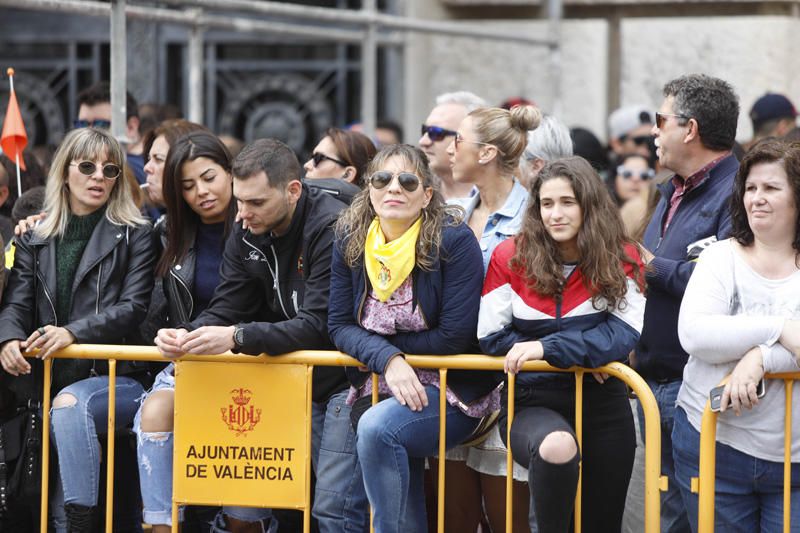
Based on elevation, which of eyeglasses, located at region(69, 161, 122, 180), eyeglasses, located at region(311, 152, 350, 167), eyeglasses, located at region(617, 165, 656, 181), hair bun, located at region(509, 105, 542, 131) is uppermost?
hair bun, located at region(509, 105, 542, 131)

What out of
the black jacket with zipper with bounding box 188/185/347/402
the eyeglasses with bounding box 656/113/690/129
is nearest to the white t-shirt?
the eyeglasses with bounding box 656/113/690/129

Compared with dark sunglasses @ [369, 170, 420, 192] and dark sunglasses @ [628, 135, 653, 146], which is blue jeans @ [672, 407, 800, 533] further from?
dark sunglasses @ [628, 135, 653, 146]

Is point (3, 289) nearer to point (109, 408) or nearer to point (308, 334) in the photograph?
point (109, 408)

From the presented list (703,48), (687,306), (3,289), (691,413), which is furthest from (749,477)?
(703,48)

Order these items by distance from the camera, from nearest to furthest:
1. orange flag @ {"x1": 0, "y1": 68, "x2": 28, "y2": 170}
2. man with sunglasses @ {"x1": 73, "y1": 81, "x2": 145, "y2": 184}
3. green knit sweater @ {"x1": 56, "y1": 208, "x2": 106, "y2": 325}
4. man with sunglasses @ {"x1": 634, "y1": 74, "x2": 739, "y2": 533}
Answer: man with sunglasses @ {"x1": 634, "y1": 74, "x2": 739, "y2": 533}
green knit sweater @ {"x1": 56, "y1": 208, "x2": 106, "y2": 325}
orange flag @ {"x1": 0, "y1": 68, "x2": 28, "y2": 170}
man with sunglasses @ {"x1": 73, "y1": 81, "x2": 145, "y2": 184}

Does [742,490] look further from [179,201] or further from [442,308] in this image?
[179,201]

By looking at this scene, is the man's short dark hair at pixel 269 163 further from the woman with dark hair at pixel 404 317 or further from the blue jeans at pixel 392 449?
the blue jeans at pixel 392 449

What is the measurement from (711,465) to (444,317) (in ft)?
3.57

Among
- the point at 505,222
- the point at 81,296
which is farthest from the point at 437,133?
the point at 81,296

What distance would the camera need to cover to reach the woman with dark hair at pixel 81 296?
17.2ft

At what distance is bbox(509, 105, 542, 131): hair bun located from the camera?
562cm

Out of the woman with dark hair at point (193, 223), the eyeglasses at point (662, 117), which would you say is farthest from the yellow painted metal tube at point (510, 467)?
the woman with dark hair at point (193, 223)

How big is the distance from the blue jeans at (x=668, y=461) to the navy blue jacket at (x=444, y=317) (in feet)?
2.21

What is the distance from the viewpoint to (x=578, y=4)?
985 centimetres
